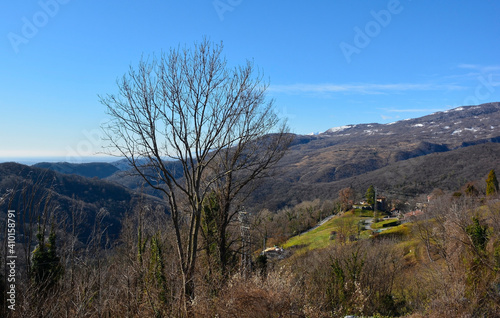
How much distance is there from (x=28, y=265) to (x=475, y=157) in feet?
440

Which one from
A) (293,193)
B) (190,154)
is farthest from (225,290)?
(293,193)

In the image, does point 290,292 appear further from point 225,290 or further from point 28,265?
point 28,265

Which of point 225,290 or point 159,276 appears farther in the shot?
point 159,276

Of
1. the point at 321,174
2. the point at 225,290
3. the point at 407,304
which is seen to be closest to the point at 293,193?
the point at 321,174

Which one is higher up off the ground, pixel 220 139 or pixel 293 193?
pixel 220 139

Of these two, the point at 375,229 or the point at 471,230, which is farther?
the point at 375,229

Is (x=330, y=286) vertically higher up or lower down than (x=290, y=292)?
lower down

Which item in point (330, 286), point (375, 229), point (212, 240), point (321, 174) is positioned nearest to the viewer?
point (212, 240)

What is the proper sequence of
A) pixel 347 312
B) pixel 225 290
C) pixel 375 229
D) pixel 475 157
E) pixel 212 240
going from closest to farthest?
pixel 225 290
pixel 347 312
pixel 212 240
pixel 375 229
pixel 475 157

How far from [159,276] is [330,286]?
6.74 metres

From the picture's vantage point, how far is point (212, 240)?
12.0 metres

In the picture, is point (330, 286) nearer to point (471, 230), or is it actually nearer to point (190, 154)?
point (471, 230)

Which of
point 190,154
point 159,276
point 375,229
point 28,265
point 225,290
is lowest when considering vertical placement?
point 375,229

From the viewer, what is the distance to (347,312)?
10.7 meters
